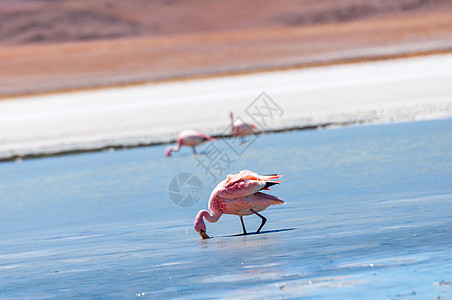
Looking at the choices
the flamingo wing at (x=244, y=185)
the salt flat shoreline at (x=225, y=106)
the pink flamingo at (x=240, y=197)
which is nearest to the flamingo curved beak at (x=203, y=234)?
the pink flamingo at (x=240, y=197)

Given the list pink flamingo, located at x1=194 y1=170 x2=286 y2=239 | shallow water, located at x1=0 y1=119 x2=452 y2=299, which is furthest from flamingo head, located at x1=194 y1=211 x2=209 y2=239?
shallow water, located at x1=0 y1=119 x2=452 y2=299

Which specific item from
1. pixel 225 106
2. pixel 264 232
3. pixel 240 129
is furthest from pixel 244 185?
pixel 225 106

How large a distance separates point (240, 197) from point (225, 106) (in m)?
13.9

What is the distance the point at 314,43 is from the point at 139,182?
101 ft

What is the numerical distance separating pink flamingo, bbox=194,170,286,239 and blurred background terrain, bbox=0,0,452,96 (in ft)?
73.9

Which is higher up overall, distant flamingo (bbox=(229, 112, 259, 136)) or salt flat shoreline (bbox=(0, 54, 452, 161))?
distant flamingo (bbox=(229, 112, 259, 136))

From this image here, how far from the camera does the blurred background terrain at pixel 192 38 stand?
35625 mm

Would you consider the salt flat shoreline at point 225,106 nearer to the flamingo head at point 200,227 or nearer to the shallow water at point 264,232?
the shallow water at point 264,232

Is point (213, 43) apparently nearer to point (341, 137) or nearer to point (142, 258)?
point (341, 137)

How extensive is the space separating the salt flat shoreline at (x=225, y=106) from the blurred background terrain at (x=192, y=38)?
13.1ft

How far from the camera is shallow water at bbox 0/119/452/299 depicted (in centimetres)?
575

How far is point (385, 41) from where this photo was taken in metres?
39.0

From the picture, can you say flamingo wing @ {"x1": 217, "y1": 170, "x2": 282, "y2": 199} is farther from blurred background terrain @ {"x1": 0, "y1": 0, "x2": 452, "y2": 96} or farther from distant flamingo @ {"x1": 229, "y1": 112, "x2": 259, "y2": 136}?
blurred background terrain @ {"x1": 0, "y1": 0, "x2": 452, "y2": 96}

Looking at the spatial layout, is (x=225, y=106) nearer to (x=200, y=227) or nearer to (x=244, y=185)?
(x=200, y=227)
